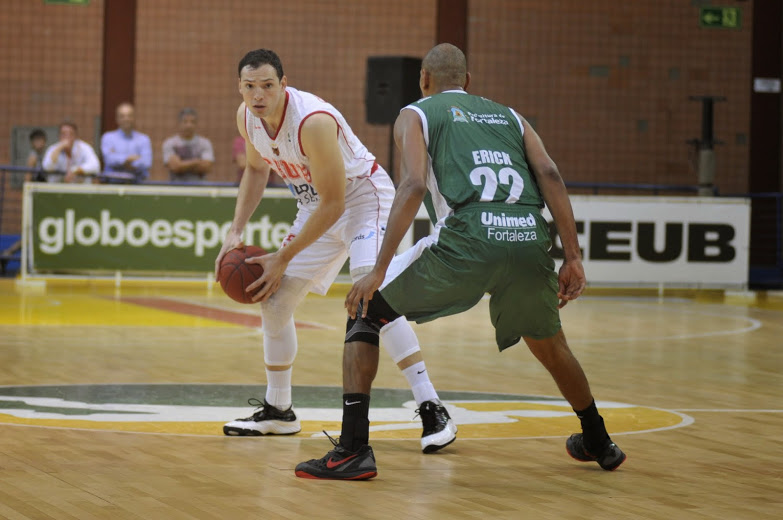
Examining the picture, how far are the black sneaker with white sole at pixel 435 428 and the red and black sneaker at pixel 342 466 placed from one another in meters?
0.57

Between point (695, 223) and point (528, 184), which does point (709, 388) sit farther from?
point (695, 223)

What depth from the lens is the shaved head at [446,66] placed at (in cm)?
488

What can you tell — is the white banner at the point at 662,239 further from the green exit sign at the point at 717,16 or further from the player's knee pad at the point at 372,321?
the player's knee pad at the point at 372,321

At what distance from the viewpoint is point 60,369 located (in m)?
7.53

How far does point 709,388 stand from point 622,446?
2.16 metres

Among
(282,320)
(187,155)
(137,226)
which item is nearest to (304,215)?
(282,320)

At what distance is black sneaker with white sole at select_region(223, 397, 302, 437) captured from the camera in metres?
5.51

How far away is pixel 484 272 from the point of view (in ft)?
14.9

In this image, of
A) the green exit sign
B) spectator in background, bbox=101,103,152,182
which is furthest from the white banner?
the green exit sign

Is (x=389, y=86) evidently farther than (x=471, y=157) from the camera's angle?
Yes

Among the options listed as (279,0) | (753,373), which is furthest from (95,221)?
(753,373)

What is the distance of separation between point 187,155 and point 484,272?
11275 millimetres

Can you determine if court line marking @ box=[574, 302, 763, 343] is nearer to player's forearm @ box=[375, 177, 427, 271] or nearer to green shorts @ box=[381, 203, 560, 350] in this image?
green shorts @ box=[381, 203, 560, 350]

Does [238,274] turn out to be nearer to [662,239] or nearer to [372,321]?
[372,321]
